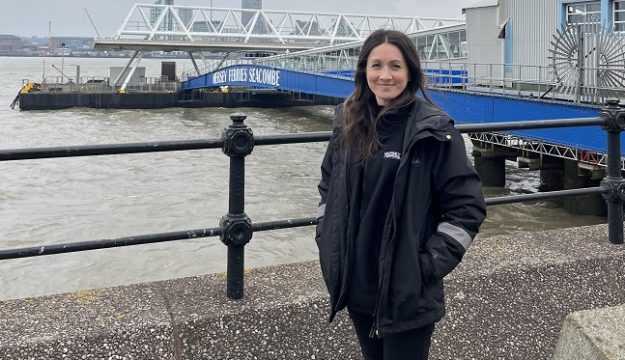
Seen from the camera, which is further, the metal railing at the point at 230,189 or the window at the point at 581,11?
the window at the point at 581,11

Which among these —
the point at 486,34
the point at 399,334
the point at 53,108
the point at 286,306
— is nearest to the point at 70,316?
the point at 286,306

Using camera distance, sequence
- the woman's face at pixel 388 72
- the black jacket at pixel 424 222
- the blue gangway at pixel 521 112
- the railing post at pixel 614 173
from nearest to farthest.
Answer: the black jacket at pixel 424 222 → the woman's face at pixel 388 72 → the railing post at pixel 614 173 → the blue gangway at pixel 521 112

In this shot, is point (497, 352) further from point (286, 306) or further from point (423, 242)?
point (423, 242)

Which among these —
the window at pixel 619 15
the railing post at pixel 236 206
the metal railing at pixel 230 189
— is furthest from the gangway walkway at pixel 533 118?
the railing post at pixel 236 206

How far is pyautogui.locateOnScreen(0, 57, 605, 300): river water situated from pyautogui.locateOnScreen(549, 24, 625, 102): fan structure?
2.85m

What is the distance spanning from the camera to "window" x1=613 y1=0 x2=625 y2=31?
15.7 m

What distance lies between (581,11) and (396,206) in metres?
17.7

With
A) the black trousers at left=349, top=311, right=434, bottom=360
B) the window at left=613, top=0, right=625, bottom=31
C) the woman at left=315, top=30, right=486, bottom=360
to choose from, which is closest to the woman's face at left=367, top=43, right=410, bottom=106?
the woman at left=315, top=30, right=486, bottom=360

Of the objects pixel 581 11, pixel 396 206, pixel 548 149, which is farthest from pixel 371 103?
pixel 581 11

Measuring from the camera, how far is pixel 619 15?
15891 mm

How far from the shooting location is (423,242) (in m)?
2.00

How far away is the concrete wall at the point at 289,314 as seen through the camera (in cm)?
258

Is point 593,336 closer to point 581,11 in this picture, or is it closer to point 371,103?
point 371,103

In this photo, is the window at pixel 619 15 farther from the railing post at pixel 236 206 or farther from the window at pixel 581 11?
the railing post at pixel 236 206
